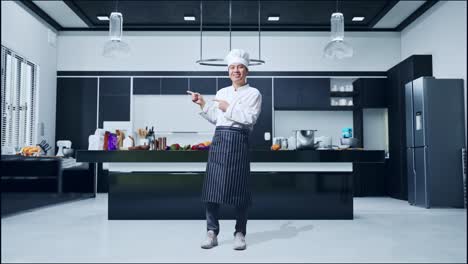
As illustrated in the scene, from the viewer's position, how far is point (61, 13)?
7.15m

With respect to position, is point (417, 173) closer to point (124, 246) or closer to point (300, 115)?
point (300, 115)

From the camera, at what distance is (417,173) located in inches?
237

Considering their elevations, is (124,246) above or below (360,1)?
below

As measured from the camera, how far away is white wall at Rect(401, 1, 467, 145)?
228 inches

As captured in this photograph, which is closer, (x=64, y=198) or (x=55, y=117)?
(x=64, y=198)

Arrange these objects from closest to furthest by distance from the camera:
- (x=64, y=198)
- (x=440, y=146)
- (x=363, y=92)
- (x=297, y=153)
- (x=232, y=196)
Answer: (x=232, y=196), (x=297, y=153), (x=440, y=146), (x=64, y=198), (x=363, y=92)

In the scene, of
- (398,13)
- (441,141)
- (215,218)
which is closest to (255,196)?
(215,218)

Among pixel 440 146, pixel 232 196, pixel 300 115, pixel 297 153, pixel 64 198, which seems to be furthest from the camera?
pixel 300 115

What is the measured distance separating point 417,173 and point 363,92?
78.6 inches

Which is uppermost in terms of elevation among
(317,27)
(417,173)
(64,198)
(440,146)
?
(317,27)

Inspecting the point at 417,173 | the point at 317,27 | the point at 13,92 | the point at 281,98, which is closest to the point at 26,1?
the point at 13,92

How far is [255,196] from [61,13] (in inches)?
195

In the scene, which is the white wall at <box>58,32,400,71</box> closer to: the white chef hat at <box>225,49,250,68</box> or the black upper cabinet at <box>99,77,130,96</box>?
the black upper cabinet at <box>99,77,130,96</box>

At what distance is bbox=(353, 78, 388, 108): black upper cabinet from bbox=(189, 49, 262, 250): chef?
4.92m
